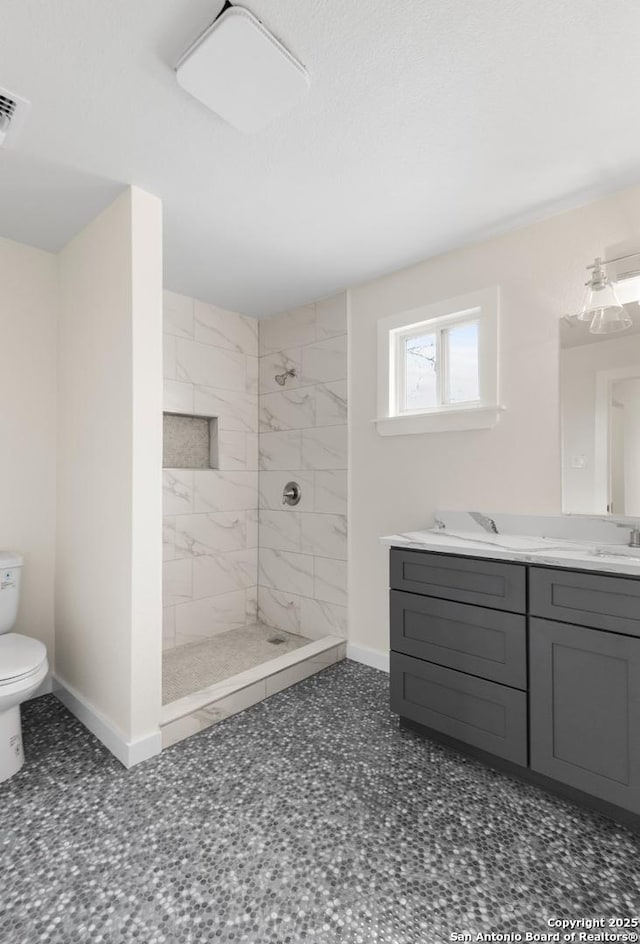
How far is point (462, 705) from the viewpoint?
194cm

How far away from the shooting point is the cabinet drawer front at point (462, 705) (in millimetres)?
1796

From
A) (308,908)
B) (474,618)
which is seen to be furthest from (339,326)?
(308,908)

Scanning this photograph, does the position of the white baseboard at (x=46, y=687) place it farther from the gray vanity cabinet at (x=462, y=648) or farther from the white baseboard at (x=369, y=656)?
the gray vanity cabinet at (x=462, y=648)

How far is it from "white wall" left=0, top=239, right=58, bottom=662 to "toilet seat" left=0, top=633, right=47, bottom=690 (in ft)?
1.36

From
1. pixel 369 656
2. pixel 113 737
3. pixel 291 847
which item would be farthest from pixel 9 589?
pixel 369 656

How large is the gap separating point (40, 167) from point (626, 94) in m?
2.14

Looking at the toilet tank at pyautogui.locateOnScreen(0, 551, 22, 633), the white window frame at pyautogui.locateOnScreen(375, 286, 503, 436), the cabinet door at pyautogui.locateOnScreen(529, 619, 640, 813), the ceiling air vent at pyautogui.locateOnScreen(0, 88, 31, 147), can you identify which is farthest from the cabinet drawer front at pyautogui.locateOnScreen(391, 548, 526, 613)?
the ceiling air vent at pyautogui.locateOnScreen(0, 88, 31, 147)

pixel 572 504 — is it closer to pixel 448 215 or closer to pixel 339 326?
pixel 448 215

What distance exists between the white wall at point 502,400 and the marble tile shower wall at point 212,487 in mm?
948

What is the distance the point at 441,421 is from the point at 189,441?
5.92 ft

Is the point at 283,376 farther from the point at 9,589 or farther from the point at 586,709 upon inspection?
the point at 586,709

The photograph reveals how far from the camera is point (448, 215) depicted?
7.20ft

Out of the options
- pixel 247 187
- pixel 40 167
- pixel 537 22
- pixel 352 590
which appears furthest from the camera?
pixel 352 590

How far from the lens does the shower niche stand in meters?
3.23
